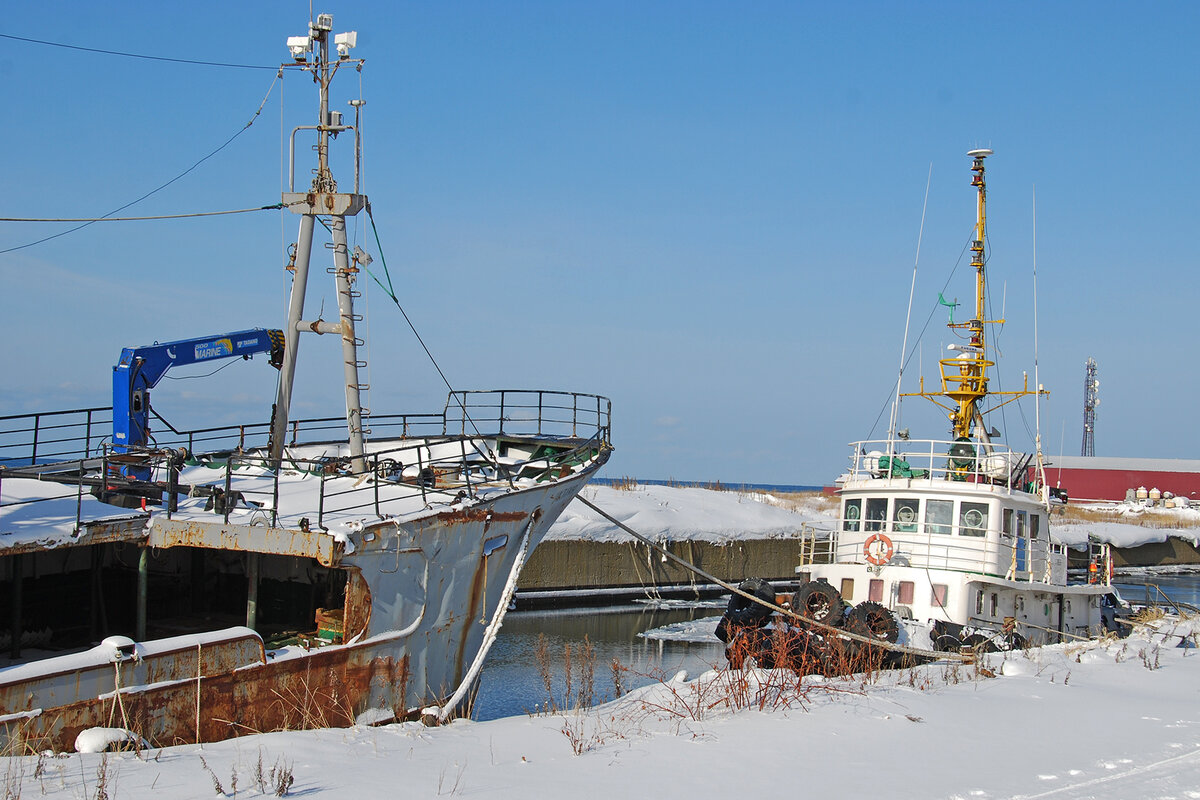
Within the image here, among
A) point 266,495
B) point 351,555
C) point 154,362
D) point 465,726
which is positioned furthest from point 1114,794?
point 154,362

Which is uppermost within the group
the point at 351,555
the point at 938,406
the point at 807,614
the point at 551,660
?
the point at 938,406

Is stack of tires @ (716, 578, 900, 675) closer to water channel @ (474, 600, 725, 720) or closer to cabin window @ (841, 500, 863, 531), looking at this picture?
water channel @ (474, 600, 725, 720)

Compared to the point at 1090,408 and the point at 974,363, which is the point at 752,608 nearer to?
the point at 974,363

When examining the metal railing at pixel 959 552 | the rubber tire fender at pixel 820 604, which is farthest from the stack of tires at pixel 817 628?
the metal railing at pixel 959 552

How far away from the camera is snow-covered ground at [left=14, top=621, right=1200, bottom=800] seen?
22.7 ft

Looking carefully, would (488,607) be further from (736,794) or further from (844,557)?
(844,557)

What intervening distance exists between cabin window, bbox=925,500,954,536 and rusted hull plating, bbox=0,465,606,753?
26.7ft

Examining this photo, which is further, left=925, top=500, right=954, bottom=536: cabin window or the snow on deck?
left=925, top=500, right=954, bottom=536: cabin window

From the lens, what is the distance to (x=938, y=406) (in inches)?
856

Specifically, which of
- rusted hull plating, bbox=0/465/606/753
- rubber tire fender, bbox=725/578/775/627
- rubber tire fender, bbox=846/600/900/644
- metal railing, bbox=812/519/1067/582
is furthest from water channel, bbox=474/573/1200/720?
metal railing, bbox=812/519/1067/582

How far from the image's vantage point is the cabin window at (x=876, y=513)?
1884 centimetres

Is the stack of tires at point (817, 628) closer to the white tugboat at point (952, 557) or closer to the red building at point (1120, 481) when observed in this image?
the white tugboat at point (952, 557)

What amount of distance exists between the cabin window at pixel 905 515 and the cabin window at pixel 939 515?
225 mm

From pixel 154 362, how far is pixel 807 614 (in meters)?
10.4
